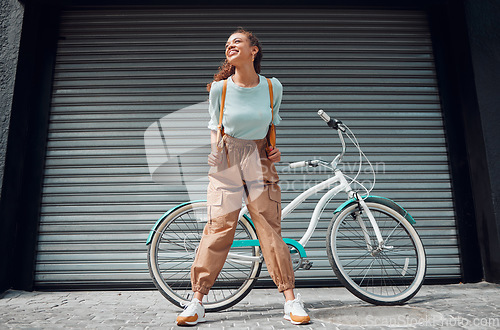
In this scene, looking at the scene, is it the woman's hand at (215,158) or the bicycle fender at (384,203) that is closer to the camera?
the woman's hand at (215,158)

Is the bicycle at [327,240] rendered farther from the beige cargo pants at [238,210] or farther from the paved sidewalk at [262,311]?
the beige cargo pants at [238,210]

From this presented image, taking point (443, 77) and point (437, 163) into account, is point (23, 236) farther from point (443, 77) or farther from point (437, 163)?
point (443, 77)

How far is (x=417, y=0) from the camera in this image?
4094mm

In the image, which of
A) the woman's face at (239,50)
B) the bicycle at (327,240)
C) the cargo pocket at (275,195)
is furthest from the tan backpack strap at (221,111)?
the bicycle at (327,240)

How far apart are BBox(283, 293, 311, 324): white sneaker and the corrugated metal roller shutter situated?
1.43 m

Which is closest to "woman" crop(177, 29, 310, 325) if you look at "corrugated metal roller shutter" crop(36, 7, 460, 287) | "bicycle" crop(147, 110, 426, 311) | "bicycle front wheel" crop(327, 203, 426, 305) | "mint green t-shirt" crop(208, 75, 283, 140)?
"mint green t-shirt" crop(208, 75, 283, 140)

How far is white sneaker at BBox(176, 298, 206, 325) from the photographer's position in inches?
88.5

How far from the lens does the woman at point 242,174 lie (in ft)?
7.84

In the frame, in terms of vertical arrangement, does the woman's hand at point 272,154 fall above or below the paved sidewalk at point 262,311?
above

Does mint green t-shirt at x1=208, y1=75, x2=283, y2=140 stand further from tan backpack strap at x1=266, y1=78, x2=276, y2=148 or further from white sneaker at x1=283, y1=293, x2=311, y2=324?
white sneaker at x1=283, y1=293, x2=311, y2=324

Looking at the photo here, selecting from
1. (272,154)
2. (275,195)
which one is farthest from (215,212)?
(272,154)

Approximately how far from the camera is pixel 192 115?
4062 millimetres

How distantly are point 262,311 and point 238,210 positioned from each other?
0.88 meters

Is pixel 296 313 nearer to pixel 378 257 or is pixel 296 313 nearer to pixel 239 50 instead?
pixel 378 257
